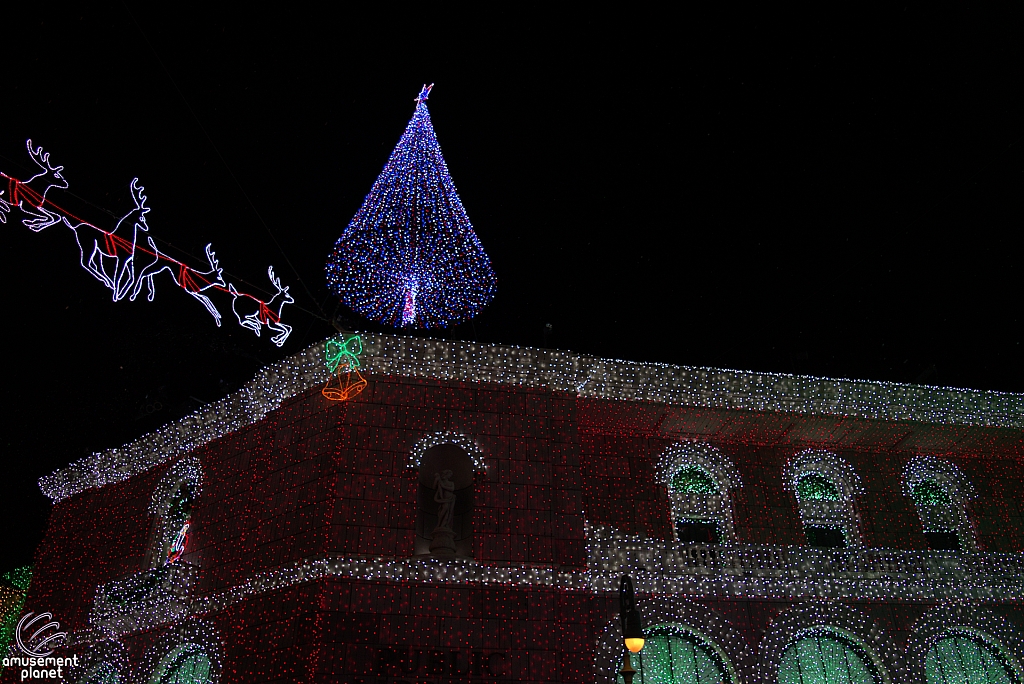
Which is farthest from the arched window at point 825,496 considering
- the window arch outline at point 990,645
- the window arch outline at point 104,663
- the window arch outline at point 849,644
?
the window arch outline at point 104,663

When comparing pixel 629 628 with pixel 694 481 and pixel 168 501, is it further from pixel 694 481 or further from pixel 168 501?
pixel 168 501

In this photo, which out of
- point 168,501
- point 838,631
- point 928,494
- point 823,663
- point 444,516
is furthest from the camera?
point 928,494

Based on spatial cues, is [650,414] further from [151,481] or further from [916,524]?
[151,481]

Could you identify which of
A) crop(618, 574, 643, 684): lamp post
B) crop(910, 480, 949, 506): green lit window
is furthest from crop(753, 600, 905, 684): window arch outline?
crop(618, 574, 643, 684): lamp post

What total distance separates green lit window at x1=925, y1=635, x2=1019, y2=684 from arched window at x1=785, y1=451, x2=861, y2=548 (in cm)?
287

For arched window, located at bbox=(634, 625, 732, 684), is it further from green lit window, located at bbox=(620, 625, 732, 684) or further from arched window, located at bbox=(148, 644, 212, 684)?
arched window, located at bbox=(148, 644, 212, 684)

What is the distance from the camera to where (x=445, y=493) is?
53.8 feet

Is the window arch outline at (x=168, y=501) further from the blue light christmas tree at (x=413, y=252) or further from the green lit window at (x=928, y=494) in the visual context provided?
the green lit window at (x=928, y=494)

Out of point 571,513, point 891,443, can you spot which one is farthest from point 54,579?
point 891,443

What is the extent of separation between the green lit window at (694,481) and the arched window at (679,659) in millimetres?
3733

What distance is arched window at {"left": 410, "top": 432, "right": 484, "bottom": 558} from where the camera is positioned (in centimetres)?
1612

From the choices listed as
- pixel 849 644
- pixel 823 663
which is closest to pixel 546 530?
pixel 823 663

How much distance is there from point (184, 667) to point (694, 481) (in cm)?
1246

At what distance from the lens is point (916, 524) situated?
65.6 feet
